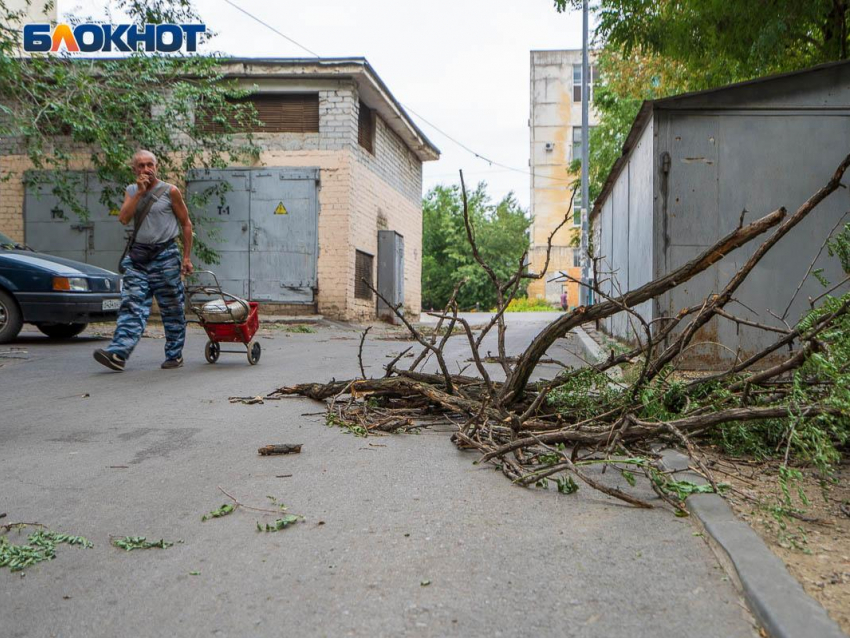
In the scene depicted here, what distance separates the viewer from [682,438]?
11.3ft

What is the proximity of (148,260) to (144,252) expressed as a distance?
0.10 m

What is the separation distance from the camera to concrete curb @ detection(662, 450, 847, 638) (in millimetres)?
2033

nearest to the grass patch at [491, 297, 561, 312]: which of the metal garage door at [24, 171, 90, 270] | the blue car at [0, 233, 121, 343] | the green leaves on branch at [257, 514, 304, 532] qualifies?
the metal garage door at [24, 171, 90, 270]

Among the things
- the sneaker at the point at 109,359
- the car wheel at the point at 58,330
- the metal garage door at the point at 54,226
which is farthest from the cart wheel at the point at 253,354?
the metal garage door at the point at 54,226

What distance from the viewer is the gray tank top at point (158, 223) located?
7.75 meters

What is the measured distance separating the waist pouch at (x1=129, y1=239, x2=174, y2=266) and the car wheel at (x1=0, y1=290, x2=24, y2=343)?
3488mm

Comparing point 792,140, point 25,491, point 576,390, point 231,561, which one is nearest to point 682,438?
point 576,390

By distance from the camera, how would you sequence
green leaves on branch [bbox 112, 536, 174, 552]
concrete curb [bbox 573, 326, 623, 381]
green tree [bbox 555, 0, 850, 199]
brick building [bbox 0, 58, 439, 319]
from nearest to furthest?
green leaves on branch [bbox 112, 536, 174, 552] < concrete curb [bbox 573, 326, 623, 381] < green tree [bbox 555, 0, 850, 199] < brick building [bbox 0, 58, 439, 319]

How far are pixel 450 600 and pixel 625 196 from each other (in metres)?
9.48

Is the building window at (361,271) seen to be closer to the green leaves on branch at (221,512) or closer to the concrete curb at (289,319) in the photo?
the concrete curb at (289,319)

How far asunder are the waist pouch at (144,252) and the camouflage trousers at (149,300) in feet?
0.11

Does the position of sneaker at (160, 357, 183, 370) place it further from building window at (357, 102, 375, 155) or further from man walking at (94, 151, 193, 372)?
building window at (357, 102, 375, 155)

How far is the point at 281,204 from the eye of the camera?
17.4 metres

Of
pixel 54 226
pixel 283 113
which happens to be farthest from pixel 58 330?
pixel 283 113
